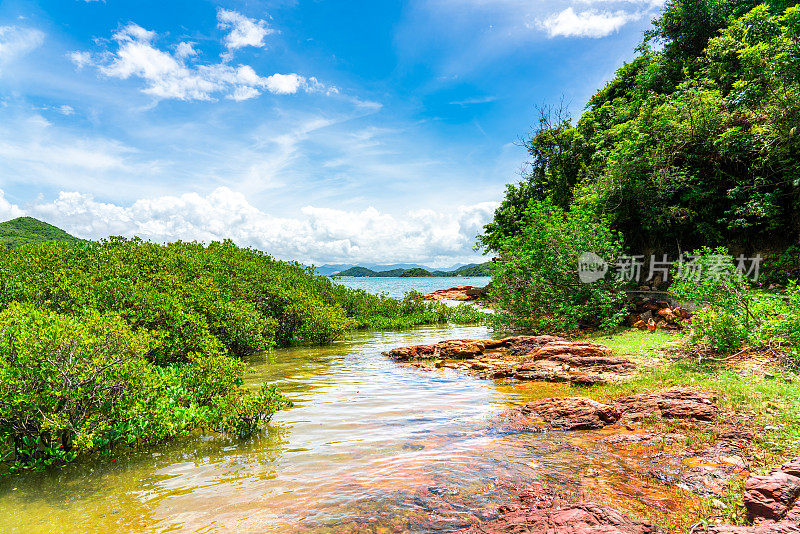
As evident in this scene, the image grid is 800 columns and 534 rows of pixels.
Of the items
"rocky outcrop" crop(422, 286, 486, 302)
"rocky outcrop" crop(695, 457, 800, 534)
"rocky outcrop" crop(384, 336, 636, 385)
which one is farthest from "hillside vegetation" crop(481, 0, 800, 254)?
"rocky outcrop" crop(422, 286, 486, 302)

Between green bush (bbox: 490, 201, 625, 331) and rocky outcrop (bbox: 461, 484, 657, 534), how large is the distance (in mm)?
14707

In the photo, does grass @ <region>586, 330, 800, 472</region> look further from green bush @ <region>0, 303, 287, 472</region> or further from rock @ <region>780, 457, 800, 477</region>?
green bush @ <region>0, 303, 287, 472</region>

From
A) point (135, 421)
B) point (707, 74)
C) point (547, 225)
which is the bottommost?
point (135, 421)

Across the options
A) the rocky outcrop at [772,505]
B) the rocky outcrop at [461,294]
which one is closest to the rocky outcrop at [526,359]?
the rocky outcrop at [772,505]

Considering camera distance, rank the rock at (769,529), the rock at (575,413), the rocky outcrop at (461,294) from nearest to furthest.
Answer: the rock at (769,529), the rock at (575,413), the rocky outcrop at (461,294)

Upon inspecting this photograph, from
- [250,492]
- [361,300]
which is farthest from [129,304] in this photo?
[361,300]

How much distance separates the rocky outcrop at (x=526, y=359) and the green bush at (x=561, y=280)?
353 cm

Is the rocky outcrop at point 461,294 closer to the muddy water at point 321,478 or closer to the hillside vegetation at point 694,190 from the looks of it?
the hillside vegetation at point 694,190

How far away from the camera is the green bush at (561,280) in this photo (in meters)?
18.2

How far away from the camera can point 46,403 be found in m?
6.09

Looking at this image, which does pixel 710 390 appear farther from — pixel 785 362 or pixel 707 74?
pixel 707 74

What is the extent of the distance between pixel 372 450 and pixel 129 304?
9783 mm

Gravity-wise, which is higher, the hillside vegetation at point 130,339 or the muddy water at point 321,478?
the hillside vegetation at point 130,339

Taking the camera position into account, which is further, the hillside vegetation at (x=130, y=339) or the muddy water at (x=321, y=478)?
the hillside vegetation at (x=130, y=339)
